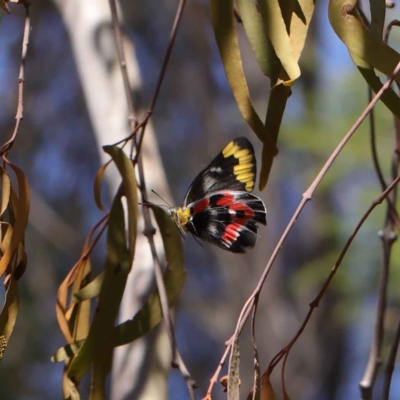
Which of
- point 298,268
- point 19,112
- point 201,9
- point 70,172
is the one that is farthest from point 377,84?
point 70,172

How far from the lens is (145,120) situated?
823 mm

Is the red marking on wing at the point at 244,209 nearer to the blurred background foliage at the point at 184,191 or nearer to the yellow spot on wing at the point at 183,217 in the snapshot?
the yellow spot on wing at the point at 183,217

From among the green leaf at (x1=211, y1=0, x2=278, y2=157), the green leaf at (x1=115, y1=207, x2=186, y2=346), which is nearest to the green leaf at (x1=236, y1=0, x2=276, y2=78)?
the green leaf at (x1=211, y1=0, x2=278, y2=157)

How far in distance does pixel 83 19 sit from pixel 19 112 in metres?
0.86

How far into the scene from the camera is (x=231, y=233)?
802mm

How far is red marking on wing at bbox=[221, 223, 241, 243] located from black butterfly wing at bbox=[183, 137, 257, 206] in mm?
62

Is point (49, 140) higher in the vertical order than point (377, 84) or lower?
higher

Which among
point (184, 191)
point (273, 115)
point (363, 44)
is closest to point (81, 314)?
point (273, 115)

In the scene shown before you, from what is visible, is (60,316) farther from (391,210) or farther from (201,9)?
(201,9)

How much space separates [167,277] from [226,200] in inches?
5.2

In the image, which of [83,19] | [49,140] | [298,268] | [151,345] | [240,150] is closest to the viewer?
[240,150]

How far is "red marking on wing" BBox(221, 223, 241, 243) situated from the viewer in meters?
0.79

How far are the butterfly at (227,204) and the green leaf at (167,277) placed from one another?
0.01 meters

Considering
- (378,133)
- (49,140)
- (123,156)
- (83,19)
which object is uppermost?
(49,140)
